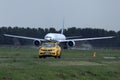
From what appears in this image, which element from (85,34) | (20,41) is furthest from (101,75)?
(85,34)

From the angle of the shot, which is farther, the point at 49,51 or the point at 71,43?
the point at 71,43

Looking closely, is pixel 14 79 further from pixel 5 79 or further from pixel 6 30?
pixel 6 30

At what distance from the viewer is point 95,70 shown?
3234 cm

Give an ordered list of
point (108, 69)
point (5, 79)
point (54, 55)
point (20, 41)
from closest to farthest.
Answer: point (5, 79) → point (108, 69) → point (54, 55) → point (20, 41)

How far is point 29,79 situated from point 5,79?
1333mm

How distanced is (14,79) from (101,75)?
691cm

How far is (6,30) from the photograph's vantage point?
198125 mm

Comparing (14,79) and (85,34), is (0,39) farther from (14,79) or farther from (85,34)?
(14,79)

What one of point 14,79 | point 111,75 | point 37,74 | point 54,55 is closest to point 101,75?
point 111,75

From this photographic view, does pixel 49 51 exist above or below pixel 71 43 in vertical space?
below

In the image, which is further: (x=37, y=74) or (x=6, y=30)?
(x=6, y=30)

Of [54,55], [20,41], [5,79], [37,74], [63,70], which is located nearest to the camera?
[5,79]

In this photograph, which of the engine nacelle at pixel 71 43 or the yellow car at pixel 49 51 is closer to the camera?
the yellow car at pixel 49 51

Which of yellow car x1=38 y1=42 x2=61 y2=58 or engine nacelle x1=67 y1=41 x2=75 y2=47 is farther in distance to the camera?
engine nacelle x1=67 y1=41 x2=75 y2=47
